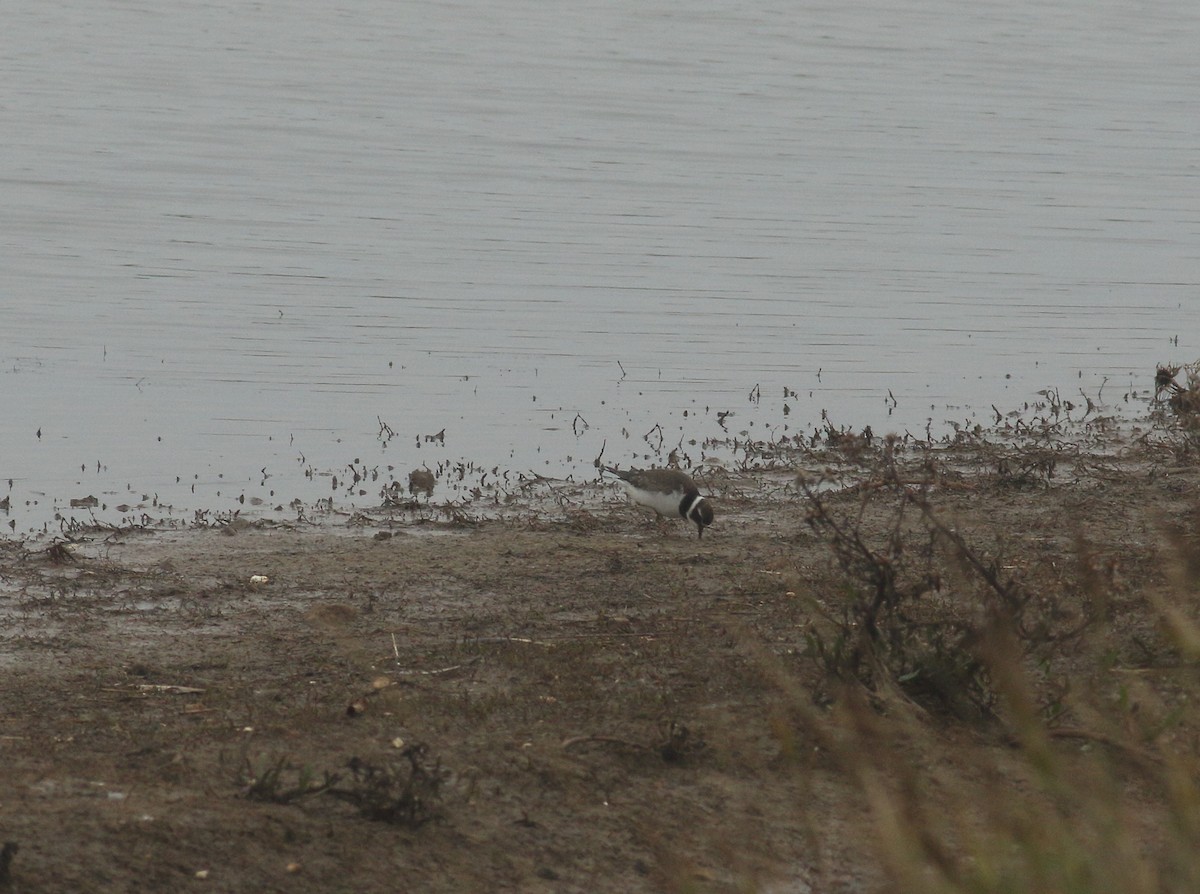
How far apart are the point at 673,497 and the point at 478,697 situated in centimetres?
267

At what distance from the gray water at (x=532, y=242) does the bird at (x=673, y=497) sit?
1.65 m

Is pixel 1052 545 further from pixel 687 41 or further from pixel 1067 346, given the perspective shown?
pixel 687 41

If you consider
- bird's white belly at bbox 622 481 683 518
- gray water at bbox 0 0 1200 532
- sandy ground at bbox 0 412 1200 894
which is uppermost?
gray water at bbox 0 0 1200 532

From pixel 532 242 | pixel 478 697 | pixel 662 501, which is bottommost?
pixel 478 697

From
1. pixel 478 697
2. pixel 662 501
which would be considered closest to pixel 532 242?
pixel 662 501

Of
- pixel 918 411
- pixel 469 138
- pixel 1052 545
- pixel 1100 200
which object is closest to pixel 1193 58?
pixel 1100 200

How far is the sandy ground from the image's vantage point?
5.01m

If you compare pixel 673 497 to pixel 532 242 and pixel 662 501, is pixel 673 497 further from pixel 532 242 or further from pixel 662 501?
pixel 532 242

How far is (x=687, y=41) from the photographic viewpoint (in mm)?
31469

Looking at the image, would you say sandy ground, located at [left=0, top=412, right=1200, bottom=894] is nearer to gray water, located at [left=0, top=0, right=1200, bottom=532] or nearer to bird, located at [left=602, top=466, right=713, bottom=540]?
bird, located at [left=602, top=466, right=713, bottom=540]

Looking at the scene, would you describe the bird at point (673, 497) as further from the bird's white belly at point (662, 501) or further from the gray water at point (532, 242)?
the gray water at point (532, 242)

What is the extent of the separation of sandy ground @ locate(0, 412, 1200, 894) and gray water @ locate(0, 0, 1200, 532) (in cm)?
174

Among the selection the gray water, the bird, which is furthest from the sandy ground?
the gray water

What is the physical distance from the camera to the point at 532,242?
675 inches
